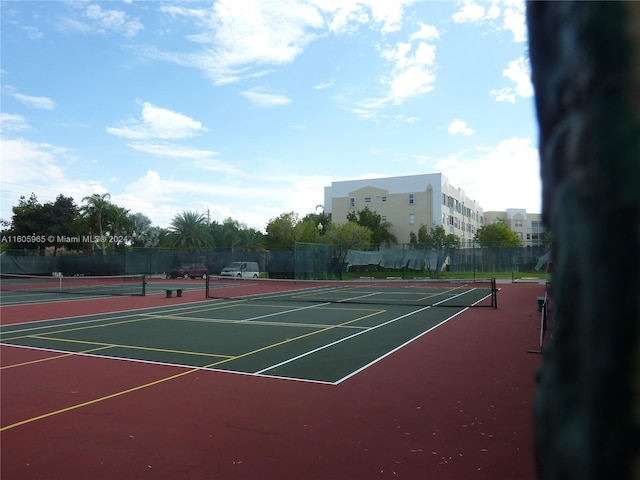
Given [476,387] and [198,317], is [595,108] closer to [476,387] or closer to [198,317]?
[476,387]

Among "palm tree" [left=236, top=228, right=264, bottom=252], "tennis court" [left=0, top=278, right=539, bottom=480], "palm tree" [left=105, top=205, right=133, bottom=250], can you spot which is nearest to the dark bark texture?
"tennis court" [left=0, top=278, right=539, bottom=480]

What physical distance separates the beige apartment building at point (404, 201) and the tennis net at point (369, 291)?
28.7 metres

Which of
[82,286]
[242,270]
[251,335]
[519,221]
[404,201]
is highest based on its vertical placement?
[519,221]

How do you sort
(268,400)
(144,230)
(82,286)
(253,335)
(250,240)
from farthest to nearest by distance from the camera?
(144,230)
(250,240)
(82,286)
(253,335)
(268,400)

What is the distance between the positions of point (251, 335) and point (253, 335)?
0.18 feet

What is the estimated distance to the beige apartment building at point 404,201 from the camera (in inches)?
2623

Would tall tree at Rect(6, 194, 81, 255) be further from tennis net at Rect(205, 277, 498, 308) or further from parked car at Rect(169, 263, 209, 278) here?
tennis net at Rect(205, 277, 498, 308)

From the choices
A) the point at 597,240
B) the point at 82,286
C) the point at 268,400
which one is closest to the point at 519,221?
the point at 82,286

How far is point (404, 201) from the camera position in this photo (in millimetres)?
67875

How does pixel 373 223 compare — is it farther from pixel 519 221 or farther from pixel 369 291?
pixel 519 221

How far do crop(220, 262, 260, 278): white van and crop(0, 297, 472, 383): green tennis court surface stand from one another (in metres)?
22.3

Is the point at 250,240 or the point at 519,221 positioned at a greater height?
the point at 519,221

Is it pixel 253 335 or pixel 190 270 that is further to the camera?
pixel 190 270

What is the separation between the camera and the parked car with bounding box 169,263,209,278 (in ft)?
153
